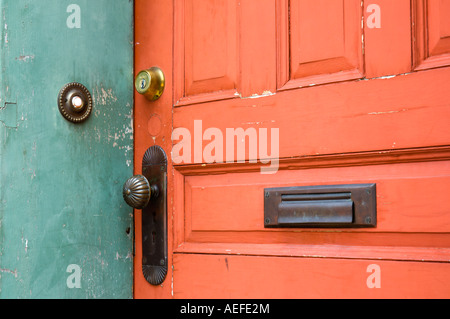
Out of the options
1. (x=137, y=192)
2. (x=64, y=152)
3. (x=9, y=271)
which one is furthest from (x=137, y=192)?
(x=9, y=271)

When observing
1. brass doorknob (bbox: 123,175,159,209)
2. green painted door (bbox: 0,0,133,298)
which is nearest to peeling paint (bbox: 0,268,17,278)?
green painted door (bbox: 0,0,133,298)

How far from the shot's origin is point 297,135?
944mm

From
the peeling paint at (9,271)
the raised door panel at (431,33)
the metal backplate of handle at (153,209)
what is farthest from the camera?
the metal backplate of handle at (153,209)

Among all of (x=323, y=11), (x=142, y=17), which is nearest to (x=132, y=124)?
(x=142, y=17)

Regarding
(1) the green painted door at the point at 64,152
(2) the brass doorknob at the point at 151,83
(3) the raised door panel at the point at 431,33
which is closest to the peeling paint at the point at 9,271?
(1) the green painted door at the point at 64,152

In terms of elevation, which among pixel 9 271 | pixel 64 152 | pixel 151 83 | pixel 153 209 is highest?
pixel 151 83

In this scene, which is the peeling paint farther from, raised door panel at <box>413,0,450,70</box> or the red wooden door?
raised door panel at <box>413,0,450,70</box>

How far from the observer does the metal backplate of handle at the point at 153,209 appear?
1.06 meters

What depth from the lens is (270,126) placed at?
977mm

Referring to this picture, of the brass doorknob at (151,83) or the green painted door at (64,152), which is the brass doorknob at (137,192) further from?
the brass doorknob at (151,83)

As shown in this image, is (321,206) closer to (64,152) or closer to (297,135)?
(297,135)

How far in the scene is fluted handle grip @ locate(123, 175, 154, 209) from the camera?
3.44 feet

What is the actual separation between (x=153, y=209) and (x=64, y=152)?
220 millimetres

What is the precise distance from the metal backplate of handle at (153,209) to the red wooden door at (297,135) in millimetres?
21
